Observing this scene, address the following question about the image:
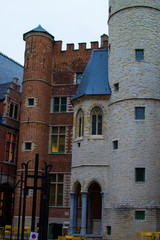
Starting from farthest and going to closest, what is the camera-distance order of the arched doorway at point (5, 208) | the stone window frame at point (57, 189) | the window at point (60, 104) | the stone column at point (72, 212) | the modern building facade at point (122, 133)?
the window at point (60, 104) < the arched doorway at point (5, 208) < the stone window frame at point (57, 189) < the stone column at point (72, 212) < the modern building facade at point (122, 133)

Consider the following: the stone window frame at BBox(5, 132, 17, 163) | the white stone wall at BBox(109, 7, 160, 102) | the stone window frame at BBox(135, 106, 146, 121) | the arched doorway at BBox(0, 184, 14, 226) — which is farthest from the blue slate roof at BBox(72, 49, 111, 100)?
the arched doorway at BBox(0, 184, 14, 226)

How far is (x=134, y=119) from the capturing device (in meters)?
21.8

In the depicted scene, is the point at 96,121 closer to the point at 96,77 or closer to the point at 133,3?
the point at 96,77

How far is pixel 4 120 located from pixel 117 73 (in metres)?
9.84

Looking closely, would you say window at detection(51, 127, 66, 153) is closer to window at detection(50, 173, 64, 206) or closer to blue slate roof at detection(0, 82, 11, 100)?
window at detection(50, 173, 64, 206)

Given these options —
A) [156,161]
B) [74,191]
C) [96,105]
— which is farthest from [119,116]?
[74,191]

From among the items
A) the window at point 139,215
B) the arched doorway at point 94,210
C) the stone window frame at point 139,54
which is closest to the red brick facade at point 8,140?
the arched doorway at point 94,210

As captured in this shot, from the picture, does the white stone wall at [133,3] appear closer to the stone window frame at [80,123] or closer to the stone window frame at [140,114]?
the stone window frame at [140,114]

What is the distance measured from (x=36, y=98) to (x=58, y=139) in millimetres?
3541

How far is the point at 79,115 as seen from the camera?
24.7 meters

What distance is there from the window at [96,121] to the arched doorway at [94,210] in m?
3.35

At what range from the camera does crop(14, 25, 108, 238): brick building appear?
26141mm

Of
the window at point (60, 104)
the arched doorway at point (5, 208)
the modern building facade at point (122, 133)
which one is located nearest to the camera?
the modern building facade at point (122, 133)

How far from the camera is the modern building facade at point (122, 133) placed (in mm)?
20578
